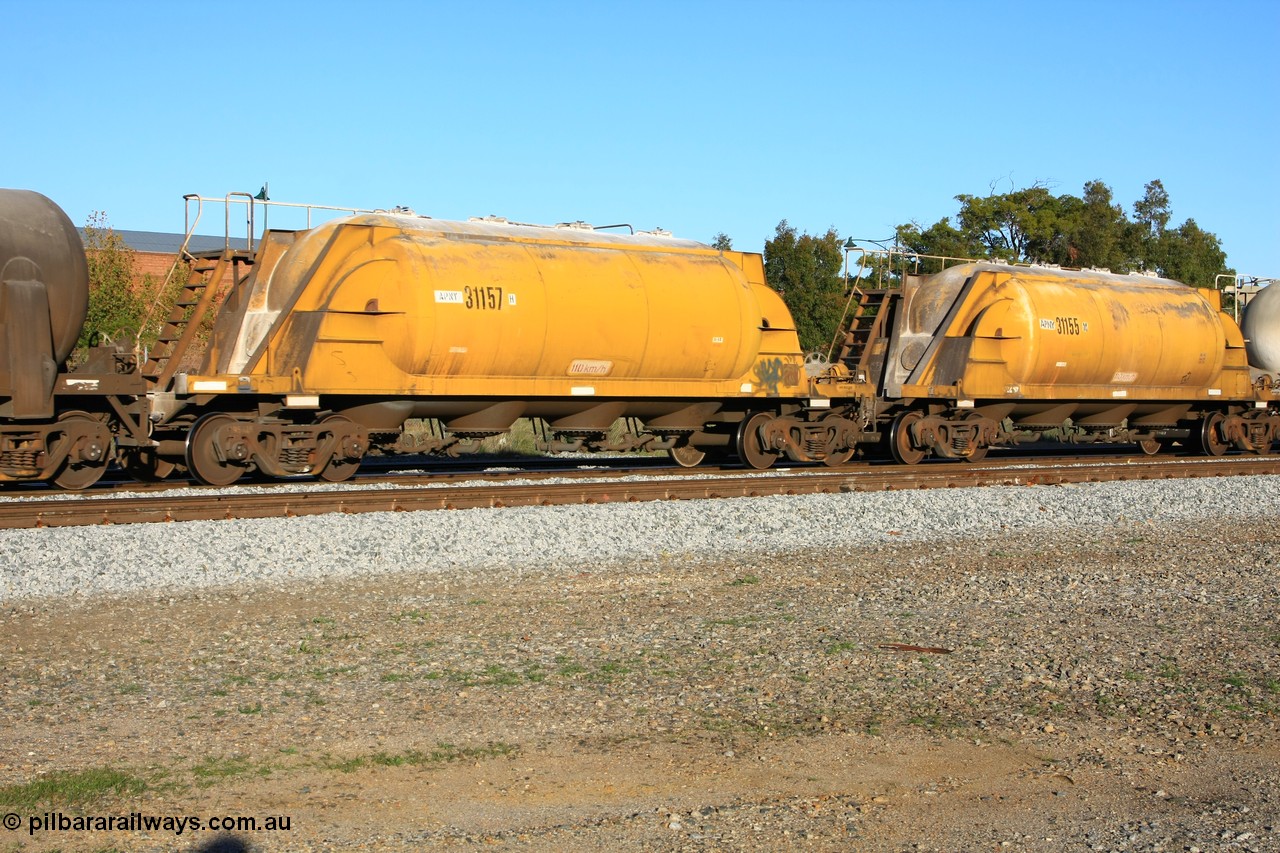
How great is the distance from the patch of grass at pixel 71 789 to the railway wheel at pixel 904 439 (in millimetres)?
17795

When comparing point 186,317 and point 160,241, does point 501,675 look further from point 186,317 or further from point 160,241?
point 160,241

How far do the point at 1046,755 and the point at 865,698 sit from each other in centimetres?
117

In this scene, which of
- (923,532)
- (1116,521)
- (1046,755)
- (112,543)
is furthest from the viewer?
(1116,521)

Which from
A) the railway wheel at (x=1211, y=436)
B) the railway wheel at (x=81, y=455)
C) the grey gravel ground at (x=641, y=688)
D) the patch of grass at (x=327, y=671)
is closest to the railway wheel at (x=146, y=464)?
the railway wheel at (x=81, y=455)

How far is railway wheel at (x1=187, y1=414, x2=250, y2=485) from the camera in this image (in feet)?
51.7

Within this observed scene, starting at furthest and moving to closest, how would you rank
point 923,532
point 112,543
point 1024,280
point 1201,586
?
point 1024,280 → point 923,532 → point 112,543 → point 1201,586

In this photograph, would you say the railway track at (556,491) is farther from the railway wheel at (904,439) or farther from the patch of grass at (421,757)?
the patch of grass at (421,757)

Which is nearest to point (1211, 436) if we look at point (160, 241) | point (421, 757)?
point (421, 757)

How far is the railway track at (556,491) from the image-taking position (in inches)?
513

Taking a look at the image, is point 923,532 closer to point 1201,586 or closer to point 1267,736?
point 1201,586

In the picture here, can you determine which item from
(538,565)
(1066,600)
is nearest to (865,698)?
(1066,600)

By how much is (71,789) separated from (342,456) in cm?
1140

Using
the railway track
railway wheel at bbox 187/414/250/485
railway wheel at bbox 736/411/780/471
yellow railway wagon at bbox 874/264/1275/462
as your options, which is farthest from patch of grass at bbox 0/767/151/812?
yellow railway wagon at bbox 874/264/1275/462

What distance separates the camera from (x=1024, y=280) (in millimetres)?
23219
